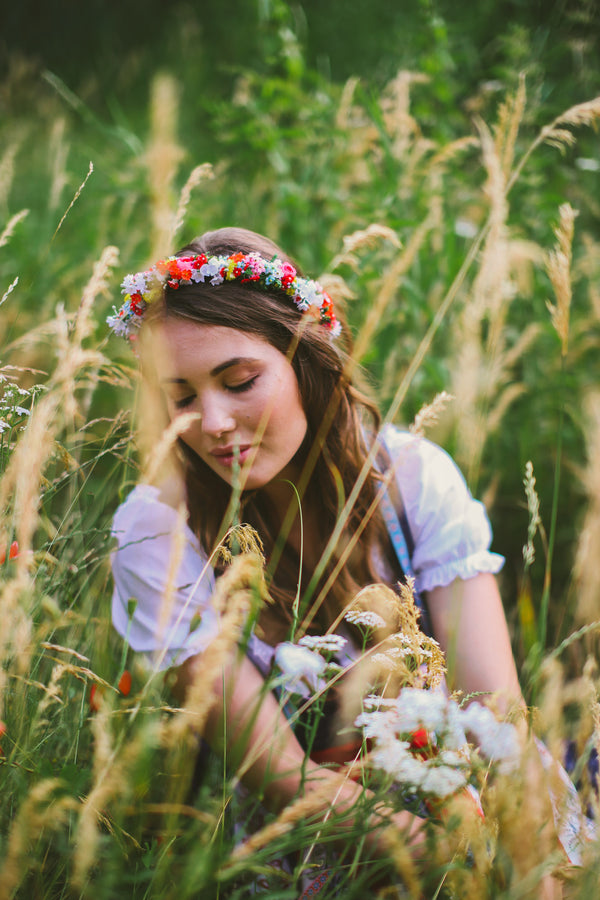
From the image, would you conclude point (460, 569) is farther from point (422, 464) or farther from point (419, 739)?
point (419, 739)

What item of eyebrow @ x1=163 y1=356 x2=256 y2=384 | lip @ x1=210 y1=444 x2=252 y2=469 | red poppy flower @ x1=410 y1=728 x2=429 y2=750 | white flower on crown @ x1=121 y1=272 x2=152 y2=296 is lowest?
red poppy flower @ x1=410 y1=728 x2=429 y2=750

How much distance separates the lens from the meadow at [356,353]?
1.01m

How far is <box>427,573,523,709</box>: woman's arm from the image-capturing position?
1.55m

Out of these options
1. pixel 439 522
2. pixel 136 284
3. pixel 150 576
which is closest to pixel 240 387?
pixel 136 284

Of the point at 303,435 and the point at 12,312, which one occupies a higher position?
the point at 12,312

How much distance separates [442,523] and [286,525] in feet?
1.37

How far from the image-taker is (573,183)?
10.1ft

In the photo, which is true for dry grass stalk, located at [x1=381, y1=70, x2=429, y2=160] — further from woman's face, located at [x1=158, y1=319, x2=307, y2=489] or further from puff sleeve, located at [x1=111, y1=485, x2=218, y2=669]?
puff sleeve, located at [x1=111, y1=485, x2=218, y2=669]

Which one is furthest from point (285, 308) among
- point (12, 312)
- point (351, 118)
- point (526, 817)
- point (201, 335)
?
point (351, 118)

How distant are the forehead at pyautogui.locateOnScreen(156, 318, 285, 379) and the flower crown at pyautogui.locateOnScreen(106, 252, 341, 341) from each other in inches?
3.9

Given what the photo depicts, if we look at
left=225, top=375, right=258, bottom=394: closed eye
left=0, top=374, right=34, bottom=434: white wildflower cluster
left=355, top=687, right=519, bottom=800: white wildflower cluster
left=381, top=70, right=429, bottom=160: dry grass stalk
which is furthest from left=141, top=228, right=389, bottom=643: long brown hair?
left=381, top=70, right=429, bottom=160: dry grass stalk

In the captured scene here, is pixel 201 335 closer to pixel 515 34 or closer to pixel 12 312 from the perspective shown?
pixel 12 312

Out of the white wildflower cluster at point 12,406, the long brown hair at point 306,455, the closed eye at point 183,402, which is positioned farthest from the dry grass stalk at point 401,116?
the white wildflower cluster at point 12,406

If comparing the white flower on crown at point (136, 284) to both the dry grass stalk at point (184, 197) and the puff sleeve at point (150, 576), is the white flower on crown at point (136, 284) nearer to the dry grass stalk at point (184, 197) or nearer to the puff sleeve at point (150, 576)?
the dry grass stalk at point (184, 197)
